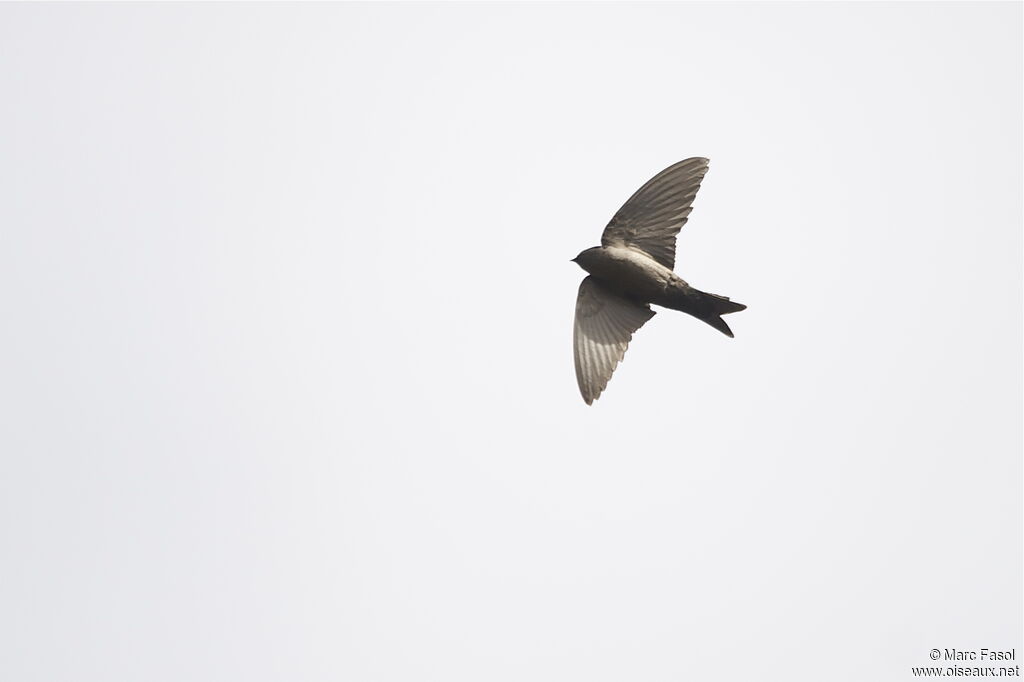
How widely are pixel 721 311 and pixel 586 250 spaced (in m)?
1.52

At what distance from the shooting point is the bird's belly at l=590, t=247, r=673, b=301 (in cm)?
1078

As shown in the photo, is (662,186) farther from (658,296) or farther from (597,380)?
(597,380)

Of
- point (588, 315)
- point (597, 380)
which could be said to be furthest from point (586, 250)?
point (597, 380)

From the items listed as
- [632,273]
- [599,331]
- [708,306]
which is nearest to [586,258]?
[632,273]

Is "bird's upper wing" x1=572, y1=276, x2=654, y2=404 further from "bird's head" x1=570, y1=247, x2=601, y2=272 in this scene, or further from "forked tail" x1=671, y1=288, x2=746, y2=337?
A: "forked tail" x1=671, y1=288, x2=746, y2=337

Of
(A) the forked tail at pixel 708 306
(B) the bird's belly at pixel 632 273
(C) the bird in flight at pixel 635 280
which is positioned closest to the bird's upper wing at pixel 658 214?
(C) the bird in flight at pixel 635 280

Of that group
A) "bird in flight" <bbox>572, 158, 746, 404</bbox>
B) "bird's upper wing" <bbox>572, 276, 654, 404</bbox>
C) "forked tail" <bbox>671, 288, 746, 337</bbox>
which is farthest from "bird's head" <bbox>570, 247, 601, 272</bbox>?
"forked tail" <bbox>671, 288, 746, 337</bbox>

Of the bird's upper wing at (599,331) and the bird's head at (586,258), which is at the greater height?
the bird's head at (586,258)

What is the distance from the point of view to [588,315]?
11023 millimetres

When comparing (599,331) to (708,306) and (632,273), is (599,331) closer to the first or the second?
(632,273)

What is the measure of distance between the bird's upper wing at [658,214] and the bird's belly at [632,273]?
20 centimetres

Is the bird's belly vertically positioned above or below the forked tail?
above

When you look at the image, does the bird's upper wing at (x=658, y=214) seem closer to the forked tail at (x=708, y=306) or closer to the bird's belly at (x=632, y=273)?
the bird's belly at (x=632, y=273)

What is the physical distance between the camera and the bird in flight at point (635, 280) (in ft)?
35.3
